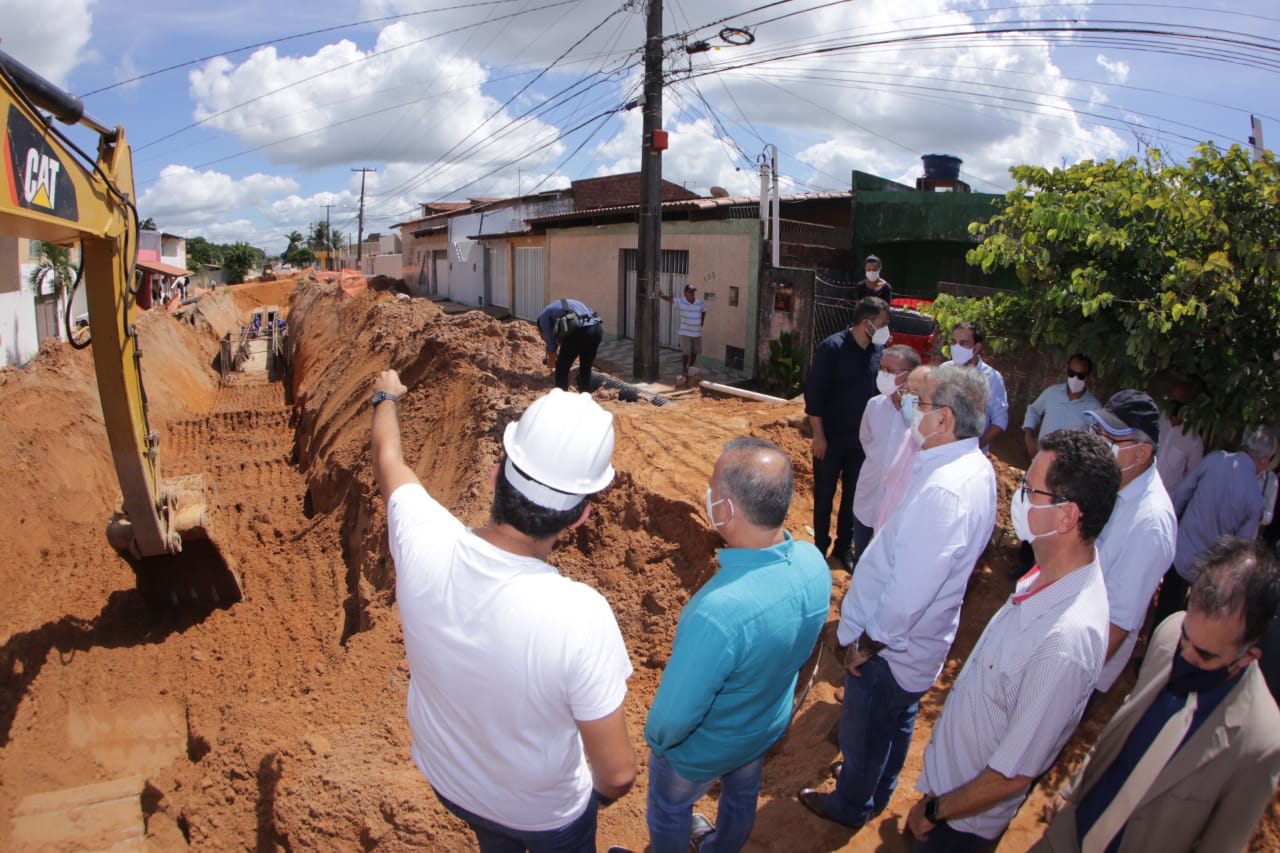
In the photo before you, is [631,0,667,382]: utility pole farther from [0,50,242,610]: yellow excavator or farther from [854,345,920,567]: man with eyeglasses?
[854,345,920,567]: man with eyeglasses

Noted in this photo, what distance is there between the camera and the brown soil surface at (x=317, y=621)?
3502 mm

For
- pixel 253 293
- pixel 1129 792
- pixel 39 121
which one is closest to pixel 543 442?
pixel 1129 792

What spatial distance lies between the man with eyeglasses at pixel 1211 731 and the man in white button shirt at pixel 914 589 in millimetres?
674

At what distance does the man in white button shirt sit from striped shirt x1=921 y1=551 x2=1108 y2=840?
12.4 inches

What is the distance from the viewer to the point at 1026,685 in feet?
7.04

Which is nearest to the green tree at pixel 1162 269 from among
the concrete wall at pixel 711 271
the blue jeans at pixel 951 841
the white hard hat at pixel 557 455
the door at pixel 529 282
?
the blue jeans at pixel 951 841

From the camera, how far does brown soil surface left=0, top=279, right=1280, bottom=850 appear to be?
350 cm

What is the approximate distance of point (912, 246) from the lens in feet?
49.9

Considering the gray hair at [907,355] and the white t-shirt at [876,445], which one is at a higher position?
the gray hair at [907,355]

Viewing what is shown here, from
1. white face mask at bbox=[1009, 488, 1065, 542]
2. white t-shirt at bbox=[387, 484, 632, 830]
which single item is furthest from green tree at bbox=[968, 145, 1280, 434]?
white t-shirt at bbox=[387, 484, 632, 830]

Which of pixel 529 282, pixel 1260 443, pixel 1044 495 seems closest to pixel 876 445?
pixel 1260 443

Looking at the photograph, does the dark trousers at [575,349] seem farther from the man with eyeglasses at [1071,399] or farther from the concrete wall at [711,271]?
the man with eyeglasses at [1071,399]

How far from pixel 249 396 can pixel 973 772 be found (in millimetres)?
17621

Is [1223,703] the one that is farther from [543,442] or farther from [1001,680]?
[543,442]
